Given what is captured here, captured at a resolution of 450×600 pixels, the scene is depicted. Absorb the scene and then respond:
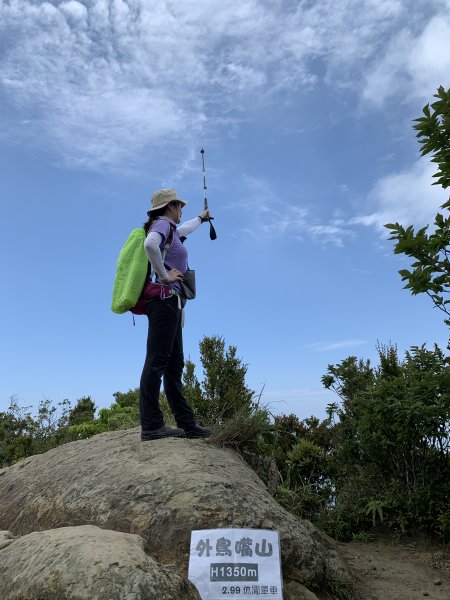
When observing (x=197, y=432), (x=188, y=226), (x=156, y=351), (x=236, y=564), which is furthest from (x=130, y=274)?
(x=236, y=564)

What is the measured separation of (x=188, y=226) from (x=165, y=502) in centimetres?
302

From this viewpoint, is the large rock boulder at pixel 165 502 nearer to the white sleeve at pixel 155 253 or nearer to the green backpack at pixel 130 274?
the green backpack at pixel 130 274

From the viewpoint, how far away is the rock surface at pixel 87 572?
269 cm

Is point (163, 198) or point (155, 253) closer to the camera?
point (155, 253)

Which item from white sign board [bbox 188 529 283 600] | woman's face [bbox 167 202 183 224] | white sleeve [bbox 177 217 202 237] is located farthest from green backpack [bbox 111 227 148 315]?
white sign board [bbox 188 529 283 600]

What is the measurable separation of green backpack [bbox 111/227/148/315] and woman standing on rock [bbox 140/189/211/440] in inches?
6.2

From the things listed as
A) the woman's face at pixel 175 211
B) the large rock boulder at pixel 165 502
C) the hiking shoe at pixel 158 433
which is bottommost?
the large rock boulder at pixel 165 502

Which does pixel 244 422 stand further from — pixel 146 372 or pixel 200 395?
pixel 200 395

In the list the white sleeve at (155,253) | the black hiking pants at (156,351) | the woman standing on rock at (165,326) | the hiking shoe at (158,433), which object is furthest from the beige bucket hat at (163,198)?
the hiking shoe at (158,433)

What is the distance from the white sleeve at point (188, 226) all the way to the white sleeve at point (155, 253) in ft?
2.81

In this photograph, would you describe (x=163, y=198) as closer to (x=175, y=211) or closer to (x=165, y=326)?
(x=175, y=211)

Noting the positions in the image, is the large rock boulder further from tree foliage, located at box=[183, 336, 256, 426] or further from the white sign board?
tree foliage, located at box=[183, 336, 256, 426]

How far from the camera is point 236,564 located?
3.48m

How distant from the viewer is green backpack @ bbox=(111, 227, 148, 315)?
5.09 meters
